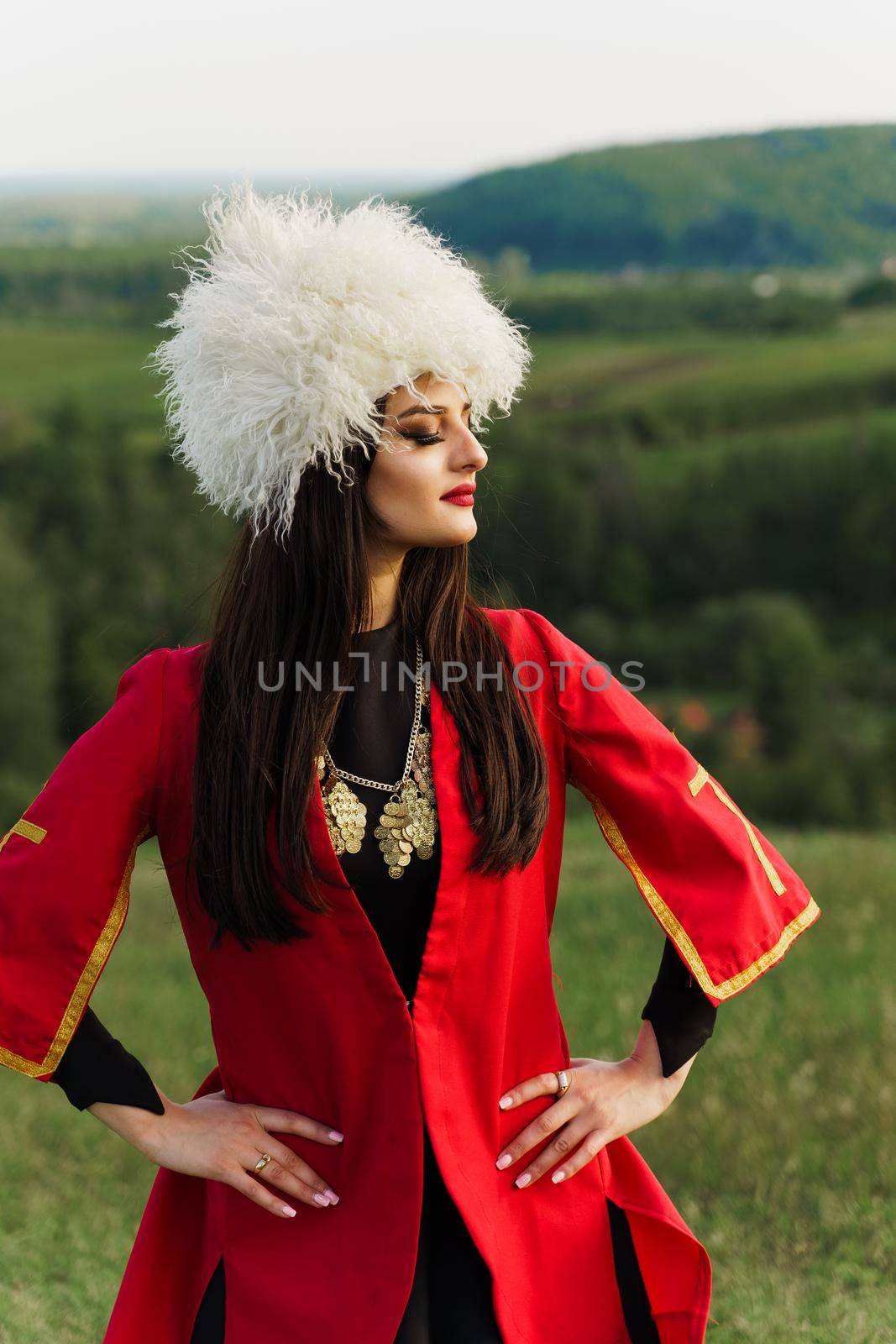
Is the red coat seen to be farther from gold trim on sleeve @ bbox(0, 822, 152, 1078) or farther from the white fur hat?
the white fur hat

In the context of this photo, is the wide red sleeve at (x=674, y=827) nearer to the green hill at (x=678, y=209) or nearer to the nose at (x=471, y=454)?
the nose at (x=471, y=454)

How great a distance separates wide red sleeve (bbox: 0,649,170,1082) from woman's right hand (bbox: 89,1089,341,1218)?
192mm

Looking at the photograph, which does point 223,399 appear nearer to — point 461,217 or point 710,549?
point 461,217

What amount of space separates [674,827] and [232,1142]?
0.93 meters

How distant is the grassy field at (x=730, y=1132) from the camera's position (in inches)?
151

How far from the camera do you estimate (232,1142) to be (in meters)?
2.27

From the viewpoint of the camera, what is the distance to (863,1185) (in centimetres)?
442

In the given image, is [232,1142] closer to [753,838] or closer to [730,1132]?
[753,838]

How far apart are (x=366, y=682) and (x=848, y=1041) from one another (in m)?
4.03

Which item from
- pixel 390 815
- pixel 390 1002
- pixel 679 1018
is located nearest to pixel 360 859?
pixel 390 815

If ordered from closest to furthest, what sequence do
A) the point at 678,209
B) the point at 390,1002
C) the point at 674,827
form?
the point at 390,1002 < the point at 674,827 < the point at 678,209

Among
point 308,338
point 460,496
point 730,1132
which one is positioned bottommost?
point 730,1132

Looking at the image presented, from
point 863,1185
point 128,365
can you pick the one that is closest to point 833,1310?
point 863,1185

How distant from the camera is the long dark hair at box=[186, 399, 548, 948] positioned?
2186mm
